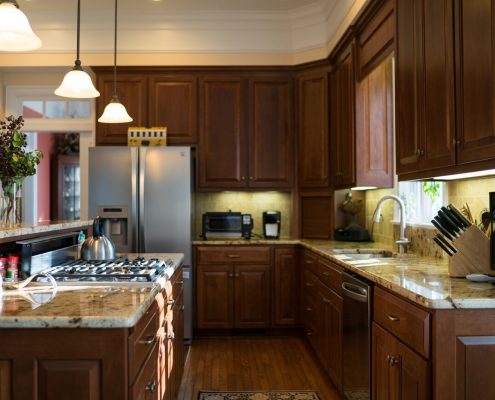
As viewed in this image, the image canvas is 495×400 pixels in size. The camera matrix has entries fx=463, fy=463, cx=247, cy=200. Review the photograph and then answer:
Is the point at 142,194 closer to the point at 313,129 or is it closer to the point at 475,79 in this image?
the point at 313,129

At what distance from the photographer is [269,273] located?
429 cm

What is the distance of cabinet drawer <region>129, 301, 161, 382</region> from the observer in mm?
1380

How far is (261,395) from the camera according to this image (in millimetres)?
2990

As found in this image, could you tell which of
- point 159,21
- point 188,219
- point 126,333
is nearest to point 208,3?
point 159,21

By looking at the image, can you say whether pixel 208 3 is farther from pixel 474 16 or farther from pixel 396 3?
pixel 474 16

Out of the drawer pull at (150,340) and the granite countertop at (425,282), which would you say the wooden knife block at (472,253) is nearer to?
the granite countertop at (425,282)

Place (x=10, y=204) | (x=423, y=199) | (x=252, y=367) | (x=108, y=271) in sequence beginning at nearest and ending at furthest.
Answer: (x=108, y=271) < (x=10, y=204) < (x=423, y=199) < (x=252, y=367)

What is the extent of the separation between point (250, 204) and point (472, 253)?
3.06m

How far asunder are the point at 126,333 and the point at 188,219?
9.02 feet

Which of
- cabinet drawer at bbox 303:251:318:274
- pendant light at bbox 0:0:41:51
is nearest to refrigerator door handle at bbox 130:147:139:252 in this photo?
cabinet drawer at bbox 303:251:318:274

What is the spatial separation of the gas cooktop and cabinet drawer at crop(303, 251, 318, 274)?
4.76 ft

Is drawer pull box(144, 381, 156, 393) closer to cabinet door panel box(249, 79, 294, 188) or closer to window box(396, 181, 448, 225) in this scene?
window box(396, 181, 448, 225)

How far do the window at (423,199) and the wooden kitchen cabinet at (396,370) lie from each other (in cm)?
113

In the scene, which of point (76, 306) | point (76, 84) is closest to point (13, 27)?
point (76, 84)
